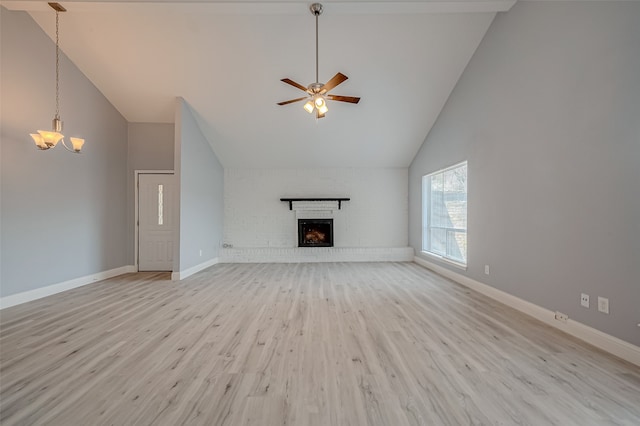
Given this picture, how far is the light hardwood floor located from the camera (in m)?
1.59

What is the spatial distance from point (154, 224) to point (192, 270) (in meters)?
1.33

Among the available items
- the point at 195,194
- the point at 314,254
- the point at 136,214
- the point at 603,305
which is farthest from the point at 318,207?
the point at 603,305

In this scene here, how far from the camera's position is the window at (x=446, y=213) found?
4.93 meters

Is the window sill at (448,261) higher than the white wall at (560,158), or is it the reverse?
the white wall at (560,158)

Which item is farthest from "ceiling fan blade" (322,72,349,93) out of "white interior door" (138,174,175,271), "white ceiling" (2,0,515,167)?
"white interior door" (138,174,175,271)

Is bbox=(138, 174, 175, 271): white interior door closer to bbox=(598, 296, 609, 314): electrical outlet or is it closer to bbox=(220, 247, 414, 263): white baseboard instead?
bbox=(220, 247, 414, 263): white baseboard

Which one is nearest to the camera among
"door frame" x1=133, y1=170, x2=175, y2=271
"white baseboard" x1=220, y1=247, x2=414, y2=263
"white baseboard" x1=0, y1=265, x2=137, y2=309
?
"white baseboard" x1=0, y1=265, x2=137, y2=309

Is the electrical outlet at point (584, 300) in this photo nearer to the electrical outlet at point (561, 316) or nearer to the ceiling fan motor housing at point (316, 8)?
the electrical outlet at point (561, 316)

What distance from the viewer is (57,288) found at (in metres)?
4.18

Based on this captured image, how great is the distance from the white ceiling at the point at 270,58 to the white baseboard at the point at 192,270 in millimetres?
2802

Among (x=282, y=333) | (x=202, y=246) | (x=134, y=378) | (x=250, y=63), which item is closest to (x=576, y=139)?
(x=282, y=333)

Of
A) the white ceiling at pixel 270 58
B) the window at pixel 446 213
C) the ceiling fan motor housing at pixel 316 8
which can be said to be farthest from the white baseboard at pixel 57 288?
the window at pixel 446 213

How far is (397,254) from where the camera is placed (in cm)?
703

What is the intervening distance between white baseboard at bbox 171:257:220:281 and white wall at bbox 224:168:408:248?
0.82 meters
